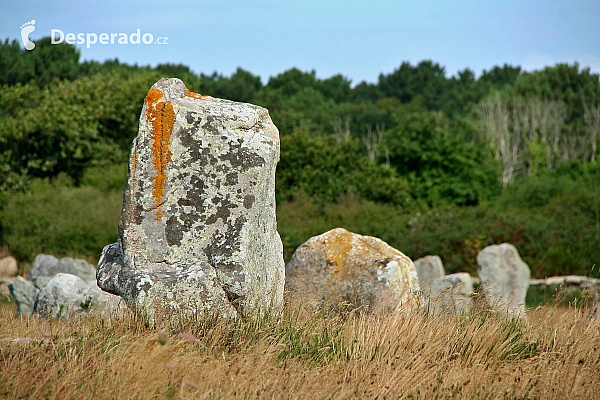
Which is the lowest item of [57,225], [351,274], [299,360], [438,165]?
[299,360]

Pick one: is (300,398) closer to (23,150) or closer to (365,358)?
(365,358)

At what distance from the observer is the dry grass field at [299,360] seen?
10.5 feet

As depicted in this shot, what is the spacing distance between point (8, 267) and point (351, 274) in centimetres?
1477

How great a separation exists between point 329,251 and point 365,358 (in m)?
2.10

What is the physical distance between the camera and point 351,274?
18.6ft

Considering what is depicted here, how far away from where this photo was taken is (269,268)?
15.6 ft

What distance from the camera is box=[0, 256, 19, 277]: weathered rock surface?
16922 millimetres

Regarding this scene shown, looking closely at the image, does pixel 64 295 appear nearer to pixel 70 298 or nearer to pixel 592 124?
pixel 70 298

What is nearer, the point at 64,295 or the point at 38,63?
the point at 64,295

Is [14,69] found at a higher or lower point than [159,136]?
higher

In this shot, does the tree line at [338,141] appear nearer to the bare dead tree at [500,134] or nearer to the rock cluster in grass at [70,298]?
the bare dead tree at [500,134]

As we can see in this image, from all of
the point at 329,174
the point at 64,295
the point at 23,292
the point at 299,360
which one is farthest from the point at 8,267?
the point at 299,360

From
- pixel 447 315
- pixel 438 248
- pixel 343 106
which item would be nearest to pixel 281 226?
pixel 438 248

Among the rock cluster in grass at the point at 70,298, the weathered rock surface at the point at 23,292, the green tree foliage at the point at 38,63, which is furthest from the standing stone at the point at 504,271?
the green tree foliage at the point at 38,63
